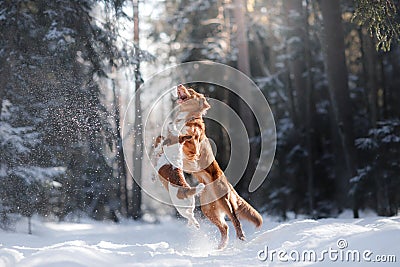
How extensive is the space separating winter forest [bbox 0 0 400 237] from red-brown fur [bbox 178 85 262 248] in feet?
13.0

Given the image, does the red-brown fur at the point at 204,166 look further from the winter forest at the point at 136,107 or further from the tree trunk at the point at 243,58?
the tree trunk at the point at 243,58

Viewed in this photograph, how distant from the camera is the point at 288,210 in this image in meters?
22.3

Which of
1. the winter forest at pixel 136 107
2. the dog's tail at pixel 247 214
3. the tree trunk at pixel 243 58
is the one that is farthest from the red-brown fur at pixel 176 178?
the tree trunk at pixel 243 58

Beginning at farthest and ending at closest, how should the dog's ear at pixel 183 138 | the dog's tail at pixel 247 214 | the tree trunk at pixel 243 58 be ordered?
the tree trunk at pixel 243 58, the dog's tail at pixel 247 214, the dog's ear at pixel 183 138

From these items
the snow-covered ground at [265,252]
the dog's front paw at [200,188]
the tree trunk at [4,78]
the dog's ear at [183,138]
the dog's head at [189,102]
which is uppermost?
the tree trunk at [4,78]

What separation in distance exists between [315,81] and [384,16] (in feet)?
44.8

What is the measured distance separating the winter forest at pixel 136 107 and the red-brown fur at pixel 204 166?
3.95 m

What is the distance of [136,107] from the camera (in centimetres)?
1642

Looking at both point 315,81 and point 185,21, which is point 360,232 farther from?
point 185,21

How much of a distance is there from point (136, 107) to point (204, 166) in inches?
369

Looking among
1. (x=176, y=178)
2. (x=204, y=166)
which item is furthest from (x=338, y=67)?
(x=176, y=178)

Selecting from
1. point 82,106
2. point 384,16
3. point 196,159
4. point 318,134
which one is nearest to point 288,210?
point 318,134

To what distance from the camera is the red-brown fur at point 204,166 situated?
7151 millimetres

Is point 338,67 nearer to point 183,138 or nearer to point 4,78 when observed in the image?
point 183,138
